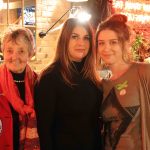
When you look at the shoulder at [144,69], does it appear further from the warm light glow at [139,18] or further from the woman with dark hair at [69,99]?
the warm light glow at [139,18]

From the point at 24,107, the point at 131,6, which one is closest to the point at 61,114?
the point at 24,107

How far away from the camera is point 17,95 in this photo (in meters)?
2.72

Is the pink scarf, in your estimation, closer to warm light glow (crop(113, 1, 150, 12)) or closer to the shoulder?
the shoulder

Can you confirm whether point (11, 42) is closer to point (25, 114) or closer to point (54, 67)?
point (54, 67)

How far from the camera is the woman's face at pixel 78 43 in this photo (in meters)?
2.75

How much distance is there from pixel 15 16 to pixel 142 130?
3.79 m

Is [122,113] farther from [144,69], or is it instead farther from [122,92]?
[144,69]

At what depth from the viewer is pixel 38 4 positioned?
19.3 feet

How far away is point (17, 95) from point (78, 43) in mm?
585

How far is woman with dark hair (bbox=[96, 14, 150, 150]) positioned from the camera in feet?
8.46

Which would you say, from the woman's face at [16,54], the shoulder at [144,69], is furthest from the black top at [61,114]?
the shoulder at [144,69]

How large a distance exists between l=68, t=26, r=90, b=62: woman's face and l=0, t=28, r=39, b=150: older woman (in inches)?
12.0

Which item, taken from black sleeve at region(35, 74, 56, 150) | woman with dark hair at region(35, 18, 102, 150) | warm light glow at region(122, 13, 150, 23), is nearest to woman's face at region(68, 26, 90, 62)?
woman with dark hair at region(35, 18, 102, 150)

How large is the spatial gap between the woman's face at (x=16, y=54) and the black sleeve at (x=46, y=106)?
23 centimetres
